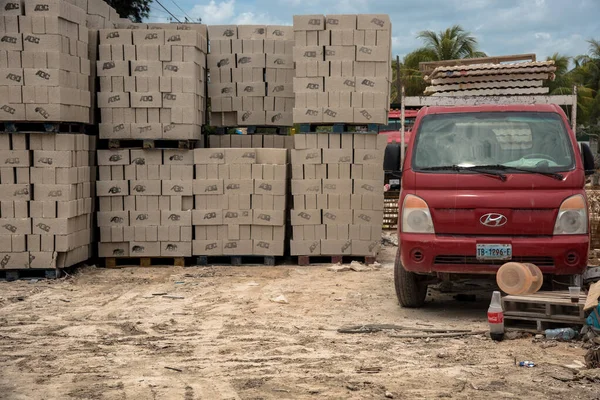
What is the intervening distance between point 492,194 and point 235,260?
537 centimetres

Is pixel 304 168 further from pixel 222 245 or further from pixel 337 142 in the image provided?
pixel 222 245

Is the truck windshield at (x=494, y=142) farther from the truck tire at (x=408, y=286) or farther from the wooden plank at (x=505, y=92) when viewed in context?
the truck tire at (x=408, y=286)

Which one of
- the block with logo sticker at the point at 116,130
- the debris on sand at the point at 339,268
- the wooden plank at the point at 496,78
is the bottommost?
the debris on sand at the point at 339,268

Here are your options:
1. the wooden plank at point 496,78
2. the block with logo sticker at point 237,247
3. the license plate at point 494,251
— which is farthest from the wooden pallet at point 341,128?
the license plate at point 494,251

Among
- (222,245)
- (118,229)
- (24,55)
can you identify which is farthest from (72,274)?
(24,55)

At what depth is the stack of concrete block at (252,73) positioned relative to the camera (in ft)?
41.7

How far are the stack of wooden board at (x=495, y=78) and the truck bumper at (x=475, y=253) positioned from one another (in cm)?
222

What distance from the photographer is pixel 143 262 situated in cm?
1216

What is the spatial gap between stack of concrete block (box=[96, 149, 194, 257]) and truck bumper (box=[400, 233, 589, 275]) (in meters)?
4.88

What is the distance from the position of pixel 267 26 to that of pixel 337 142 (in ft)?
7.98

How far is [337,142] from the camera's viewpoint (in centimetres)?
1199

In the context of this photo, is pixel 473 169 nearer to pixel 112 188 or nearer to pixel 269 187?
pixel 269 187

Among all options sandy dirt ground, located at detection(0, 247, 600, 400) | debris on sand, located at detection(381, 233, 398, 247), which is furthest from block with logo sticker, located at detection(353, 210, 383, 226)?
debris on sand, located at detection(381, 233, 398, 247)

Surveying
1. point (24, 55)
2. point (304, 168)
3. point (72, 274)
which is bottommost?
point (72, 274)
